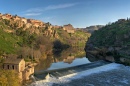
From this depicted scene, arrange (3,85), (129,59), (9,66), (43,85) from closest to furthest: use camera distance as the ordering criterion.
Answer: (3,85), (43,85), (9,66), (129,59)

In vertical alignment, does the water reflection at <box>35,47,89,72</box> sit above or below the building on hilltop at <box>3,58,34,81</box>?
below

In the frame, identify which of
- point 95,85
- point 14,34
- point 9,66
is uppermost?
point 14,34

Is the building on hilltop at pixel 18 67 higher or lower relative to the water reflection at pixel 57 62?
higher

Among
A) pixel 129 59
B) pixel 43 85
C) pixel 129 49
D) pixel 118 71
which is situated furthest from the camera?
pixel 129 49

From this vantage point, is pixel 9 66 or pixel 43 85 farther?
pixel 9 66

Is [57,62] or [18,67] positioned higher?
[18,67]

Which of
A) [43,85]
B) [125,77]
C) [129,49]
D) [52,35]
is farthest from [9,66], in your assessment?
[52,35]

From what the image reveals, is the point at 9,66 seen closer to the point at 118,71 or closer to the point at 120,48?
the point at 118,71

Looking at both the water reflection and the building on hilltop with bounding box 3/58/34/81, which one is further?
the water reflection

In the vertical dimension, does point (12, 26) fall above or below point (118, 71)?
above

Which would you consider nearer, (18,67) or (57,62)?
(18,67)

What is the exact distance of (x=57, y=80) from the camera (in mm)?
51938

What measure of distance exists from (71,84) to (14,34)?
8427 centimetres

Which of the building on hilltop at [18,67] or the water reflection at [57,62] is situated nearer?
the building on hilltop at [18,67]
